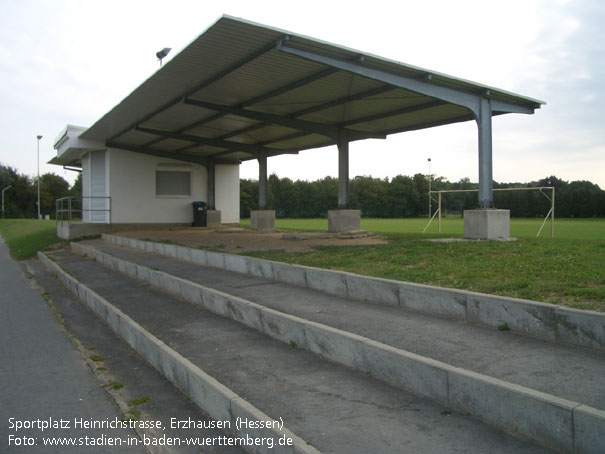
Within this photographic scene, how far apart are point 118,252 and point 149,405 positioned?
42.5 ft

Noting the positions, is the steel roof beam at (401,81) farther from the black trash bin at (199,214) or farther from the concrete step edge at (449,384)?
the black trash bin at (199,214)

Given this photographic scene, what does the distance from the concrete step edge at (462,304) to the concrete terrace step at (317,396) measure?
1.76m

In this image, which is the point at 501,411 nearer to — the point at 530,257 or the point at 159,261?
the point at 530,257

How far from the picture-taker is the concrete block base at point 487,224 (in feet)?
45.0

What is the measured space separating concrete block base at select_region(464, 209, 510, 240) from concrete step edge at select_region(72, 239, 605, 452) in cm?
892

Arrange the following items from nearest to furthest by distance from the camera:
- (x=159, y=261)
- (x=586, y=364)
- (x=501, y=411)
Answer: (x=501, y=411)
(x=586, y=364)
(x=159, y=261)

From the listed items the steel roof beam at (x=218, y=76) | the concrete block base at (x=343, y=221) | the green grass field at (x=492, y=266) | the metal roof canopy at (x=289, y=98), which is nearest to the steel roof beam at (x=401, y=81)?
the metal roof canopy at (x=289, y=98)

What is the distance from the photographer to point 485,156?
47.4 feet

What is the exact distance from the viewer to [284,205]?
7312 centimetres

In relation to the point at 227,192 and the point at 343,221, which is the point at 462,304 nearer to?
the point at 343,221

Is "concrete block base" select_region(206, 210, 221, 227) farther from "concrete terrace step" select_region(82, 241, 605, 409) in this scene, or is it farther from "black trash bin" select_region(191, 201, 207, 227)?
"concrete terrace step" select_region(82, 241, 605, 409)

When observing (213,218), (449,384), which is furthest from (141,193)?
(449,384)

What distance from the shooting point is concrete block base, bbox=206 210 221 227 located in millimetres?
28062

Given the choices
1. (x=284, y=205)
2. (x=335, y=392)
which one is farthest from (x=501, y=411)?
(x=284, y=205)
